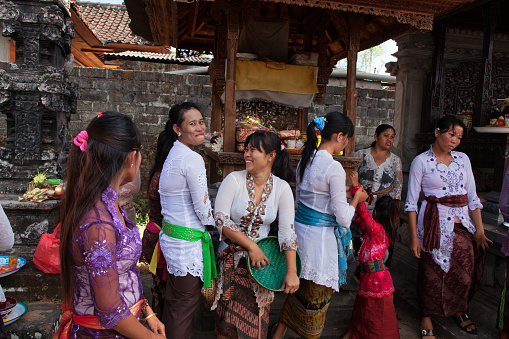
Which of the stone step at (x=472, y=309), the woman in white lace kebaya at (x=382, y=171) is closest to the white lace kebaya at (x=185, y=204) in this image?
the woman in white lace kebaya at (x=382, y=171)

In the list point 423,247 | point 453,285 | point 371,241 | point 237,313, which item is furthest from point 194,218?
point 453,285

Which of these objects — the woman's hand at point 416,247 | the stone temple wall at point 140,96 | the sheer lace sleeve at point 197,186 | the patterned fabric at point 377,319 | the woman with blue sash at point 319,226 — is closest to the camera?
the sheer lace sleeve at point 197,186

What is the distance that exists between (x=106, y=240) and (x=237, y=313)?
1.44 m

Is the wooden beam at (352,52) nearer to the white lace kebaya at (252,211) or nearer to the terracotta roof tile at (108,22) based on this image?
the white lace kebaya at (252,211)

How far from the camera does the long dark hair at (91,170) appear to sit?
1.50 metres

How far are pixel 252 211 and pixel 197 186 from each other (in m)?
0.46

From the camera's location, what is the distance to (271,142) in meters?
2.63

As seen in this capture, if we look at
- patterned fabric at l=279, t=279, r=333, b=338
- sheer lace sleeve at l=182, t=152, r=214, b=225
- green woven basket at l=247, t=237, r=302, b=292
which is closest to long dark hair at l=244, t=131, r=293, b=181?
sheer lace sleeve at l=182, t=152, r=214, b=225

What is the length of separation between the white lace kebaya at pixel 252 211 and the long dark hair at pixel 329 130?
40cm

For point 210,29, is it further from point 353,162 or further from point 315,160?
point 315,160

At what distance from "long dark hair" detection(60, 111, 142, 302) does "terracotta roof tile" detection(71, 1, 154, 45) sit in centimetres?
1008

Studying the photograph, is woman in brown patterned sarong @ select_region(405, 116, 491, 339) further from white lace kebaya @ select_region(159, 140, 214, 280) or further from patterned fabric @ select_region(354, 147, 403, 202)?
white lace kebaya @ select_region(159, 140, 214, 280)

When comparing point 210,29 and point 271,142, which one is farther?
point 210,29

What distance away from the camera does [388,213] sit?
13.4ft
